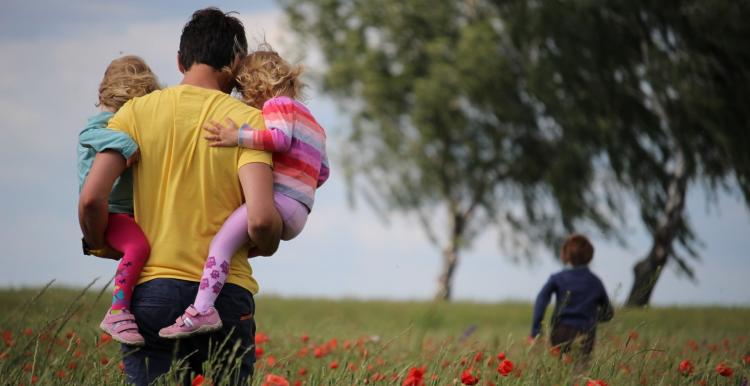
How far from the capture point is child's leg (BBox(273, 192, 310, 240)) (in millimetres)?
3375

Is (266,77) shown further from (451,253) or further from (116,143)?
(451,253)

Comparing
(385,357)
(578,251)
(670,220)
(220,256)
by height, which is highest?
(670,220)

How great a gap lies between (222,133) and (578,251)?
4592mm

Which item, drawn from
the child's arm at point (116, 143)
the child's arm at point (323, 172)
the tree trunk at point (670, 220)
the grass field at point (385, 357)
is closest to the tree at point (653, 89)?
the tree trunk at point (670, 220)

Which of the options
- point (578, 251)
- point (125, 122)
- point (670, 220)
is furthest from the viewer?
point (670, 220)

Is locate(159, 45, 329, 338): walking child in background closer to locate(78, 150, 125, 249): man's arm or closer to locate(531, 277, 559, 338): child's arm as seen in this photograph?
locate(78, 150, 125, 249): man's arm

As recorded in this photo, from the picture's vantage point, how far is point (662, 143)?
60.5ft

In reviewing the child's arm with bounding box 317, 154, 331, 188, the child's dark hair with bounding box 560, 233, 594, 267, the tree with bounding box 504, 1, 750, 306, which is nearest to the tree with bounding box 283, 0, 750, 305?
the tree with bounding box 504, 1, 750, 306

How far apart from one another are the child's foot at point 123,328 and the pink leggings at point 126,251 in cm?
4

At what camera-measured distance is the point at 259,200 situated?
127 inches

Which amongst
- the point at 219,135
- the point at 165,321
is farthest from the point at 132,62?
the point at 165,321

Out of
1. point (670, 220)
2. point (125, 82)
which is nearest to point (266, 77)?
point (125, 82)

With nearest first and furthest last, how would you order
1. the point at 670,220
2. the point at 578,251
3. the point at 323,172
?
the point at 323,172
the point at 578,251
the point at 670,220

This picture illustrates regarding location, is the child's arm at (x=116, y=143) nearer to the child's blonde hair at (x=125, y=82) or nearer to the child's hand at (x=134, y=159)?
the child's hand at (x=134, y=159)
